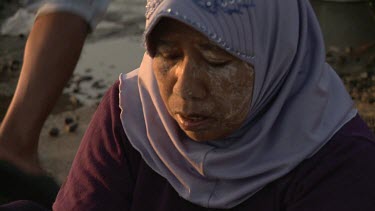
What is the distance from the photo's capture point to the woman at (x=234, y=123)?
84.7 inches

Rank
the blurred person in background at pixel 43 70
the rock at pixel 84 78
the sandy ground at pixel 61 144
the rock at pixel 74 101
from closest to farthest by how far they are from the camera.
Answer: the blurred person in background at pixel 43 70 < the sandy ground at pixel 61 144 < the rock at pixel 74 101 < the rock at pixel 84 78

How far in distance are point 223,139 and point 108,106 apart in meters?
0.44

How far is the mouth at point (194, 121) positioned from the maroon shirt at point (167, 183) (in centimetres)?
28

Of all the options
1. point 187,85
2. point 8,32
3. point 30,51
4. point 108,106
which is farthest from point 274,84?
point 8,32

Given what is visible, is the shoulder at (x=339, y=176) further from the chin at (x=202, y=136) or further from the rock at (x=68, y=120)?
the rock at (x=68, y=120)

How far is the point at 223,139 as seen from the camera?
237 cm

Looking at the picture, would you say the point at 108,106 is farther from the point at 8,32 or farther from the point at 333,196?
the point at 8,32

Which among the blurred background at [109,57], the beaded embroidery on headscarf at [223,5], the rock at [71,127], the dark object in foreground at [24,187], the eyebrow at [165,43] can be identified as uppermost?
the beaded embroidery on headscarf at [223,5]

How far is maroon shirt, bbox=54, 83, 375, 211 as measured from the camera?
223 cm

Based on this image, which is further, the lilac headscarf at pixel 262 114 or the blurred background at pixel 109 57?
the blurred background at pixel 109 57

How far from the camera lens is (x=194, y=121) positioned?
2.21 m

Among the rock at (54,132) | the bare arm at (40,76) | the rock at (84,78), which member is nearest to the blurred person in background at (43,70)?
the bare arm at (40,76)

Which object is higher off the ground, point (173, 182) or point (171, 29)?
point (171, 29)

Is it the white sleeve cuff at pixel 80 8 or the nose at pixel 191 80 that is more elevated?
the nose at pixel 191 80
